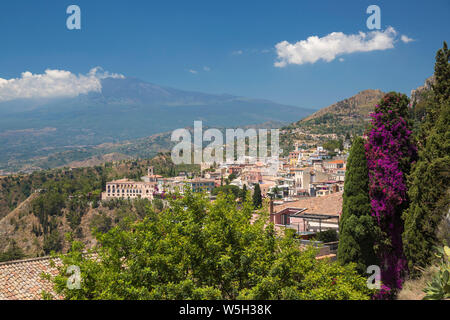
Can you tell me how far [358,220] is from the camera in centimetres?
1057

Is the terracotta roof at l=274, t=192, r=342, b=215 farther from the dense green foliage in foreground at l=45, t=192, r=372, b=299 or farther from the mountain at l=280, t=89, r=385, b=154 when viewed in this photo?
the mountain at l=280, t=89, r=385, b=154

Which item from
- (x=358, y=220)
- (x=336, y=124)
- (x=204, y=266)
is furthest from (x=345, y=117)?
(x=204, y=266)

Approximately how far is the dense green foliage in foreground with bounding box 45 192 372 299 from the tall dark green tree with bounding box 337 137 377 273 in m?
3.53

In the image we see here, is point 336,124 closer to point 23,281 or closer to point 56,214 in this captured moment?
point 56,214

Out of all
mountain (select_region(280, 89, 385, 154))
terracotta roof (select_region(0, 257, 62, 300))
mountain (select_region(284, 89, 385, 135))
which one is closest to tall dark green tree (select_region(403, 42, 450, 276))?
terracotta roof (select_region(0, 257, 62, 300))

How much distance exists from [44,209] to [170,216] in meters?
54.1

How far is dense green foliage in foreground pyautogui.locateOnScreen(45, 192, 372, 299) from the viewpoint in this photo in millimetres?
5582

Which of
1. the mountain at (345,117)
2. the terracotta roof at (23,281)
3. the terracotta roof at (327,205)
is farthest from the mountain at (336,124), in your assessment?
the terracotta roof at (23,281)

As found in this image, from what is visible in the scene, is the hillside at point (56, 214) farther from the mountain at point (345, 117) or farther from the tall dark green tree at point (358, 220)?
the mountain at point (345, 117)

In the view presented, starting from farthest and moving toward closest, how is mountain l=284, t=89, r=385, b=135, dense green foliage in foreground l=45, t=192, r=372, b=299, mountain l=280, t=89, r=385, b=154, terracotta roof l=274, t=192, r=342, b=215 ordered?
mountain l=284, t=89, r=385, b=135 < mountain l=280, t=89, r=385, b=154 < terracotta roof l=274, t=192, r=342, b=215 < dense green foliage in foreground l=45, t=192, r=372, b=299

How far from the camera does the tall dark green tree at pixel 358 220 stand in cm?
1059

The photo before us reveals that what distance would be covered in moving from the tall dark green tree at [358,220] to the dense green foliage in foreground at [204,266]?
11.6 ft

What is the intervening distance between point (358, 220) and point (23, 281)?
11127 mm
